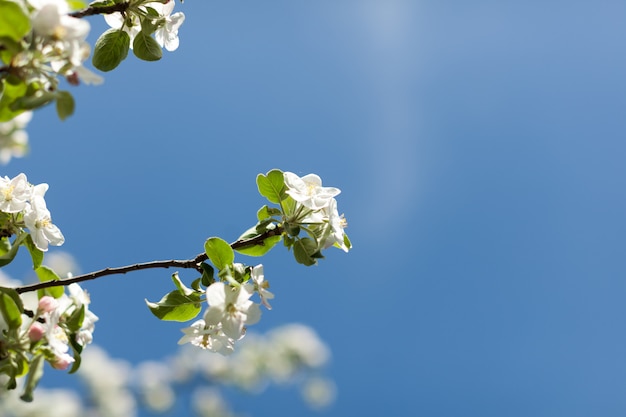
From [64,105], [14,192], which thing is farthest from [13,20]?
[14,192]

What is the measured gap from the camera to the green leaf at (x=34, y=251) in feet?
5.47

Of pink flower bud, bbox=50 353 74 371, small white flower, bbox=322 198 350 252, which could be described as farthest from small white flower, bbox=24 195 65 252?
small white flower, bbox=322 198 350 252

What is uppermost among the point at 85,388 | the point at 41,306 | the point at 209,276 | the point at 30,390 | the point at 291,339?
the point at 291,339

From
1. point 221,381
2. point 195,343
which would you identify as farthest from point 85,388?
point 195,343

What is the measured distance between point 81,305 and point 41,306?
0.10m

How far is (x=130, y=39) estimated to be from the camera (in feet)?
5.87

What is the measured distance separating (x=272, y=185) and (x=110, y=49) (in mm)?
683

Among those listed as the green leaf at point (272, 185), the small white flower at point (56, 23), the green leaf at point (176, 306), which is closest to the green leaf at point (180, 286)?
the green leaf at point (176, 306)

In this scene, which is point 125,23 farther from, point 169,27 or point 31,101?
point 31,101

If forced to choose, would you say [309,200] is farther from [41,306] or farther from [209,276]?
[41,306]

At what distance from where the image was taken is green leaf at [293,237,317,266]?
1511mm

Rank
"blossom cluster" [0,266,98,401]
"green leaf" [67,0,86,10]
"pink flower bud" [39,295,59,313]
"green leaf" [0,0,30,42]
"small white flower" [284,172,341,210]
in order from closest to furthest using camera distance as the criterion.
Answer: "green leaf" [0,0,30,42] < "green leaf" [67,0,86,10] < "blossom cluster" [0,266,98,401] < "pink flower bud" [39,295,59,313] < "small white flower" [284,172,341,210]

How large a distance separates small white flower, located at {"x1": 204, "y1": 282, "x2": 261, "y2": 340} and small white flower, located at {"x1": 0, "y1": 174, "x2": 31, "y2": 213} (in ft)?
2.20

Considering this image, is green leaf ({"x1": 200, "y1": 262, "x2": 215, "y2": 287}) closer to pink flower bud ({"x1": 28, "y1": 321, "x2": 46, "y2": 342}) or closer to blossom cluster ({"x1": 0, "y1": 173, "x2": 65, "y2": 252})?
pink flower bud ({"x1": 28, "y1": 321, "x2": 46, "y2": 342})
